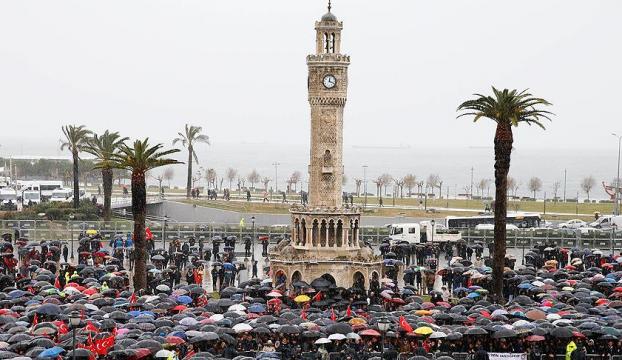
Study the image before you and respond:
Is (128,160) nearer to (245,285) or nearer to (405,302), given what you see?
(245,285)

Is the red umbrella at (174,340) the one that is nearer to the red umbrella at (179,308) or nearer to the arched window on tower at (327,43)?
the red umbrella at (179,308)

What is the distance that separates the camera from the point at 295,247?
2447 inches

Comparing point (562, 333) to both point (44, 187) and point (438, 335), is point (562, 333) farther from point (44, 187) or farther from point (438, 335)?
point (44, 187)

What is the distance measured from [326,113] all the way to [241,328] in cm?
2619

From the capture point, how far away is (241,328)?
126 feet

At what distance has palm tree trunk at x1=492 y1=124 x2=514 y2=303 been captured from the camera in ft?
173

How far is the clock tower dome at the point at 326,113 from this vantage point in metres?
62.8

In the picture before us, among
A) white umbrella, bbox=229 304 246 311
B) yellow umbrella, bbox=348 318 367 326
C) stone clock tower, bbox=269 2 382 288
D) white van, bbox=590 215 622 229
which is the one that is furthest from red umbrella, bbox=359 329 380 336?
white van, bbox=590 215 622 229

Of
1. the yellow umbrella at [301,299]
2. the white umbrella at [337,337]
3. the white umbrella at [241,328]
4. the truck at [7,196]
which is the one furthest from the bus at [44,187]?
the white umbrella at [337,337]

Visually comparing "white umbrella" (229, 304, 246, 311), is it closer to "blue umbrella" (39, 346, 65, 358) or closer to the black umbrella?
"blue umbrella" (39, 346, 65, 358)

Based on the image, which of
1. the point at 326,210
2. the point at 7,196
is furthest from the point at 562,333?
the point at 7,196

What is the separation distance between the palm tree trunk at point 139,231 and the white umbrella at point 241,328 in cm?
1616

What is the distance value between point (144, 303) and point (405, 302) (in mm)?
11809

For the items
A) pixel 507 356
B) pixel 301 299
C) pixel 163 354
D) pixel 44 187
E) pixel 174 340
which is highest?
pixel 44 187
